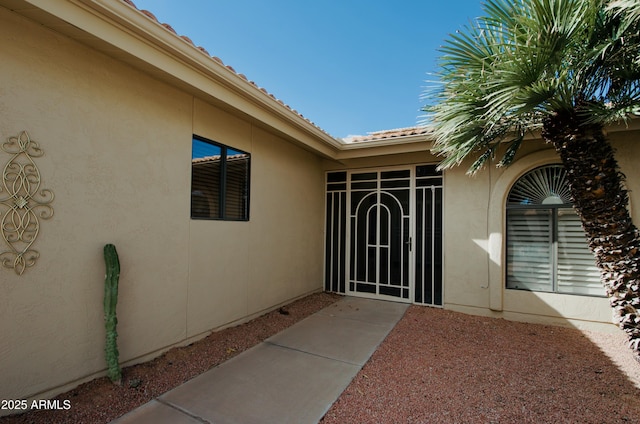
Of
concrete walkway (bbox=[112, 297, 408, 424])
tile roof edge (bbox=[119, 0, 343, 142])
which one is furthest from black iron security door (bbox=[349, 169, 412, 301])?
tile roof edge (bbox=[119, 0, 343, 142])

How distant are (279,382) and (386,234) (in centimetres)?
490

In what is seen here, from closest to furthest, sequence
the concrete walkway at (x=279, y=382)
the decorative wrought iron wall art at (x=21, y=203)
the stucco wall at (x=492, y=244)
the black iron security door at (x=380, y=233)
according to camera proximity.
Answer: the decorative wrought iron wall art at (x=21, y=203)
the concrete walkway at (x=279, y=382)
the stucco wall at (x=492, y=244)
the black iron security door at (x=380, y=233)

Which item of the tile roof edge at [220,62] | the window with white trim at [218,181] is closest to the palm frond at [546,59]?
the tile roof edge at [220,62]

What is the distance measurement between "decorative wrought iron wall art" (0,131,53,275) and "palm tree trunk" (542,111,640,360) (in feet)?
20.9

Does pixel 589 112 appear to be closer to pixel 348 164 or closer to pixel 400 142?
pixel 400 142

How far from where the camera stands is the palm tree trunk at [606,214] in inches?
150

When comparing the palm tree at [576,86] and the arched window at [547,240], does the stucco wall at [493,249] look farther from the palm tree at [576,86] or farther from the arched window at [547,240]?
the palm tree at [576,86]

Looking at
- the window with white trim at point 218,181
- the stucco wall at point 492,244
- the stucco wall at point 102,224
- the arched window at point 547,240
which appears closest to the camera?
the stucco wall at point 102,224

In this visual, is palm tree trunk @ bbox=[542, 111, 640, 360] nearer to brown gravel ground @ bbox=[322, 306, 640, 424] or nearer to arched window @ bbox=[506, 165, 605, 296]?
brown gravel ground @ bbox=[322, 306, 640, 424]

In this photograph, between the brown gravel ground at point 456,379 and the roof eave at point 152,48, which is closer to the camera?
the roof eave at point 152,48

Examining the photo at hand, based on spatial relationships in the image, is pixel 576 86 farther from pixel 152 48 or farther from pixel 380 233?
pixel 152 48

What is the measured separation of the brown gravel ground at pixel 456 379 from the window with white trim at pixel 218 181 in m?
2.14

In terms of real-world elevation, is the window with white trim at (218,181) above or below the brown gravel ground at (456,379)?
above

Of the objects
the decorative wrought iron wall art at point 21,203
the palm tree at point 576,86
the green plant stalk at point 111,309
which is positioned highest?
the palm tree at point 576,86
